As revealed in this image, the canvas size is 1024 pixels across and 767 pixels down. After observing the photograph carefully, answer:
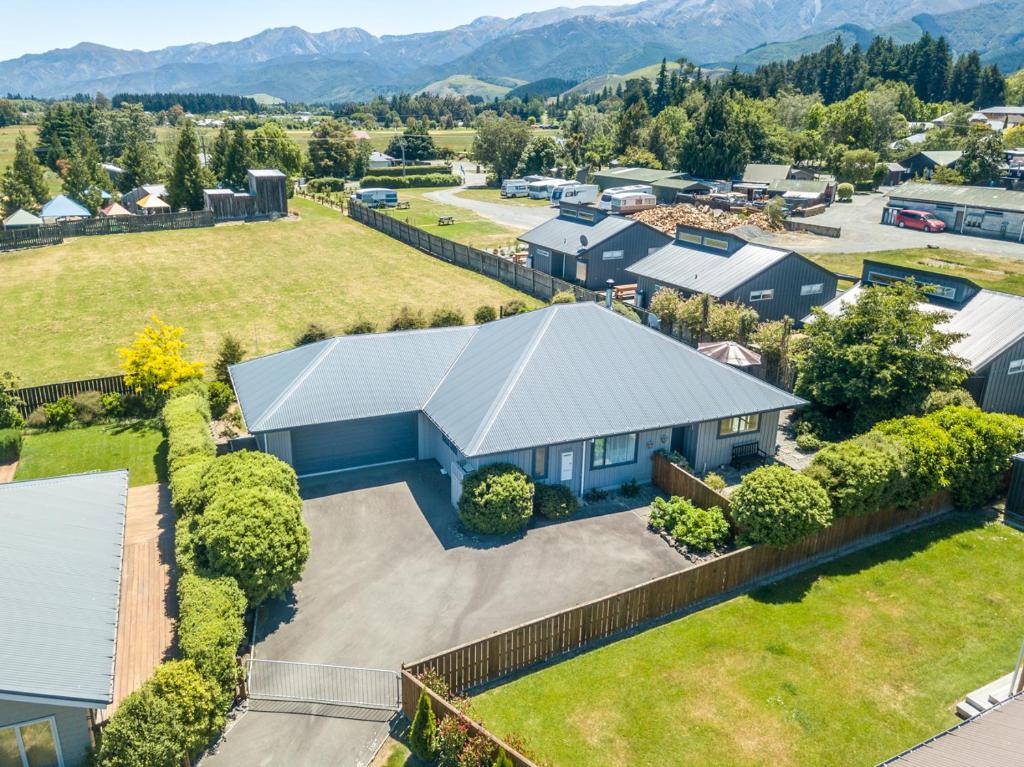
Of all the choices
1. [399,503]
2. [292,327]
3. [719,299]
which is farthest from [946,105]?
[399,503]

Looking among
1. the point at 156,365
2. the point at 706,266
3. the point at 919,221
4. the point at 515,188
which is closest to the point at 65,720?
the point at 156,365

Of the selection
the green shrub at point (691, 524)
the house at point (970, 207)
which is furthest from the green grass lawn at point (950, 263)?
the green shrub at point (691, 524)

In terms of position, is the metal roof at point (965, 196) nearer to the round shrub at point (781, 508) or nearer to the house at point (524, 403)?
the house at point (524, 403)

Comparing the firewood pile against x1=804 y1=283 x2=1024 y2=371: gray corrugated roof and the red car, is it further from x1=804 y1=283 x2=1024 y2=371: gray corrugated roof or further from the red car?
x1=804 y1=283 x2=1024 y2=371: gray corrugated roof

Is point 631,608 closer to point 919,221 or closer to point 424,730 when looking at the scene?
point 424,730

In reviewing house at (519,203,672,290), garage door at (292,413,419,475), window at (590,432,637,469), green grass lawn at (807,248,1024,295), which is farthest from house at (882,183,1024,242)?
garage door at (292,413,419,475)

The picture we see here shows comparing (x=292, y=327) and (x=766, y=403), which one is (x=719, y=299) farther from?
(x=292, y=327)
